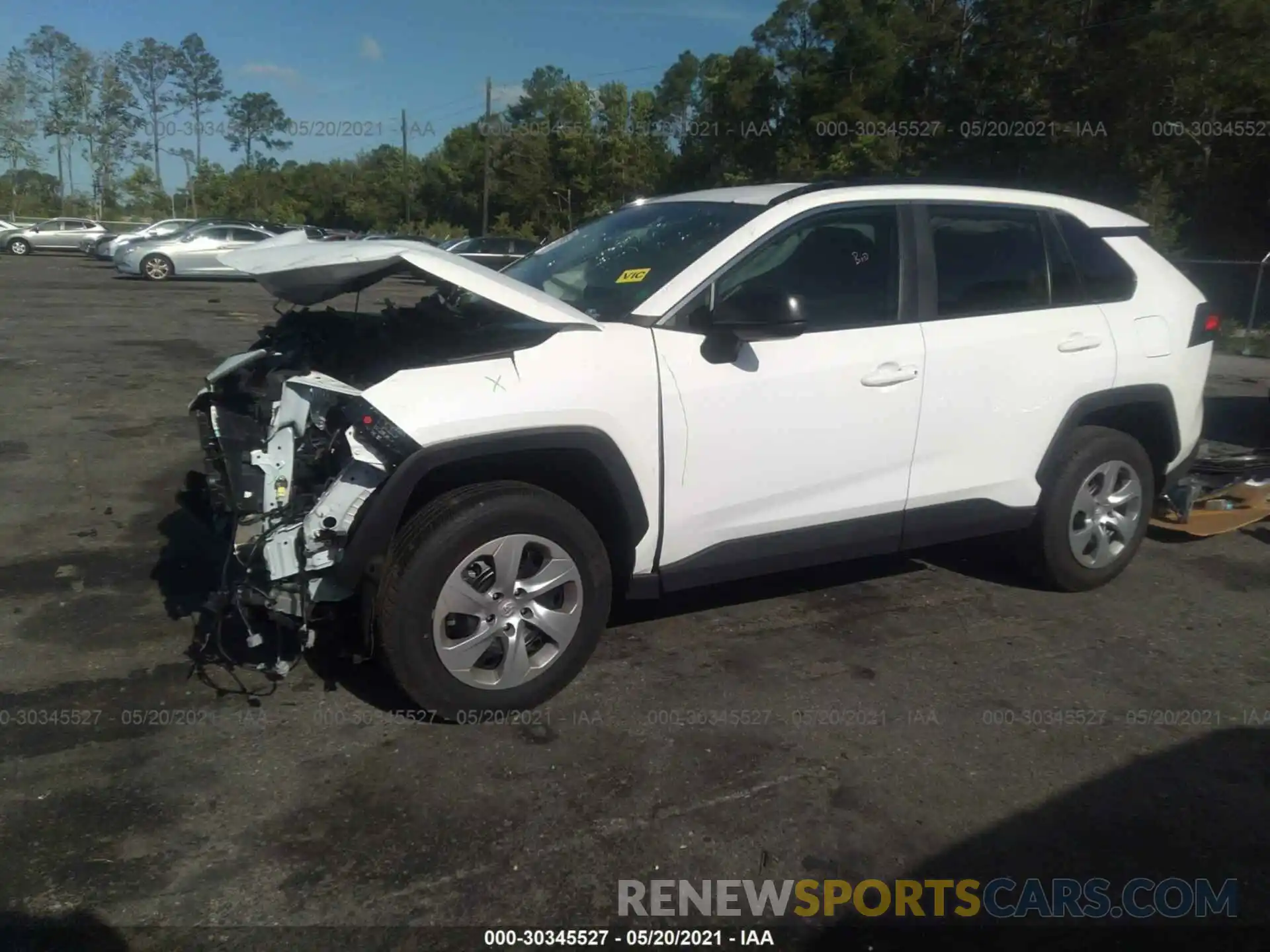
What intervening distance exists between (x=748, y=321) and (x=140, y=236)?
29.0 meters

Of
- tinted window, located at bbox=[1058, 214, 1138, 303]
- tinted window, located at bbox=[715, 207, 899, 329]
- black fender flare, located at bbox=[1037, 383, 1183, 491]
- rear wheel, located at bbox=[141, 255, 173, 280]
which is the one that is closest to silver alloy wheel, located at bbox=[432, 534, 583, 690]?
tinted window, located at bbox=[715, 207, 899, 329]

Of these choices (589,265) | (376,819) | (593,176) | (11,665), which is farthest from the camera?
(593,176)

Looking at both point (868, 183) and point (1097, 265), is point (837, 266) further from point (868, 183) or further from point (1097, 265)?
point (1097, 265)

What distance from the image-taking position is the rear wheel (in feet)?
85.4

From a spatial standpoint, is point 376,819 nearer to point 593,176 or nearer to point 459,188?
point 593,176

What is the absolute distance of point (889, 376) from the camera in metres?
4.38

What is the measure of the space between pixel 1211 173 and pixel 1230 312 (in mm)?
5617

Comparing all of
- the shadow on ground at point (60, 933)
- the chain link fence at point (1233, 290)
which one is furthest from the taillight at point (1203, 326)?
the chain link fence at point (1233, 290)

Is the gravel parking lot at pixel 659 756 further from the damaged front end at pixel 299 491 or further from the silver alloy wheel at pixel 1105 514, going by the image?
the damaged front end at pixel 299 491

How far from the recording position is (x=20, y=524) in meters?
6.00

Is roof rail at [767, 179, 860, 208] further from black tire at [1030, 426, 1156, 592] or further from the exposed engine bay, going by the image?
black tire at [1030, 426, 1156, 592]

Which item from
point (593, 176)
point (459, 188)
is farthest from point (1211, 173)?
point (459, 188)

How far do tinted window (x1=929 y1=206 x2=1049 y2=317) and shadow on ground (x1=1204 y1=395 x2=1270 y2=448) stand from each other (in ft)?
12.0

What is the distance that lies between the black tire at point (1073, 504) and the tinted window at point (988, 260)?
0.74 m
